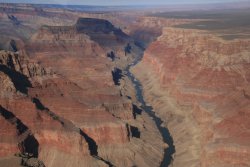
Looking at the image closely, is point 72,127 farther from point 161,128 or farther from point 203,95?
point 203,95

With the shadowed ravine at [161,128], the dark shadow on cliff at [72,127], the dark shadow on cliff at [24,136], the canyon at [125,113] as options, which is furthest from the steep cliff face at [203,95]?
the dark shadow on cliff at [24,136]

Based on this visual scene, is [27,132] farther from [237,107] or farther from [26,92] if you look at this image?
[237,107]

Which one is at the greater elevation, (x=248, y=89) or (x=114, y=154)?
(x=248, y=89)

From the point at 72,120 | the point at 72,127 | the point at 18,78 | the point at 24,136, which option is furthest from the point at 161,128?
the point at 24,136

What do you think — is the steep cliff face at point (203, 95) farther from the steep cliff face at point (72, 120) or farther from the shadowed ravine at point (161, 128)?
the steep cliff face at point (72, 120)

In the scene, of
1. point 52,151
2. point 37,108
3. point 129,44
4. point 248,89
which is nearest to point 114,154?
point 52,151

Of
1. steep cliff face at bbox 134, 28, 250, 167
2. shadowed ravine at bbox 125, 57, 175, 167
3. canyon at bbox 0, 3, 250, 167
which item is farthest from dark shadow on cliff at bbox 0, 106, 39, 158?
steep cliff face at bbox 134, 28, 250, 167
